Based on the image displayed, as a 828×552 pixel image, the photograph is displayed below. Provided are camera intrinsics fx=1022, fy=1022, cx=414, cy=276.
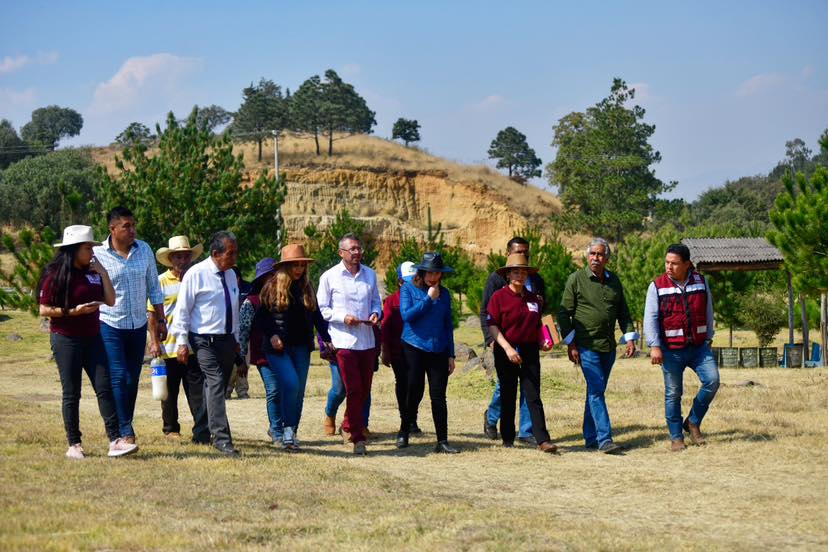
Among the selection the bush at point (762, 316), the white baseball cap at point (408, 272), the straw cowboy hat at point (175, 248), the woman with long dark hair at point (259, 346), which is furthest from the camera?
the bush at point (762, 316)

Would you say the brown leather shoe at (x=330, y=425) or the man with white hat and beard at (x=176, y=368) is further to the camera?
the brown leather shoe at (x=330, y=425)

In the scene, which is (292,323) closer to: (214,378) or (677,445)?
(214,378)

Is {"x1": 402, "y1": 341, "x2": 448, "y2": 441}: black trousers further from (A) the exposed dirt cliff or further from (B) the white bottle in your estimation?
(A) the exposed dirt cliff

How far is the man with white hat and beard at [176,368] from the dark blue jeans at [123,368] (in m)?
0.79

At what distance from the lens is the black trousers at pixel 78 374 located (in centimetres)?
827

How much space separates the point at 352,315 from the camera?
9477 millimetres

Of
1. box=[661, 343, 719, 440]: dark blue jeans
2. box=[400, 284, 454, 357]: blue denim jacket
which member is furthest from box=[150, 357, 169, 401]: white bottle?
box=[661, 343, 719, 440]: dark blue jeans

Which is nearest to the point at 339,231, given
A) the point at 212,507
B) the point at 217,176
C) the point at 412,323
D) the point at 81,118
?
the point at 217,176

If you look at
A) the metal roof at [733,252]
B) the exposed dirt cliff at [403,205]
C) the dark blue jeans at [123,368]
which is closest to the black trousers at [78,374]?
the dark blue jeans at [123,368]

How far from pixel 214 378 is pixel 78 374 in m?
1.18

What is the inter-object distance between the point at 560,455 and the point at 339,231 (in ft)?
114

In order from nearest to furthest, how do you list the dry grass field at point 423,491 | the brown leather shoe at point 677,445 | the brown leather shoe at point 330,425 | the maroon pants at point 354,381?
the dry grass field at point 423,491 < the maroon pants at point 354,381 < the brown leather shoe at point 677,445 < the brown leather shoe at point 330,425

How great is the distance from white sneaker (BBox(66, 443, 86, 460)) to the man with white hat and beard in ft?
4.61

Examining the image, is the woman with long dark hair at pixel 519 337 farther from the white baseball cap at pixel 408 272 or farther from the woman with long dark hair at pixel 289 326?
the woman with long dark hair at pixel 289 326
